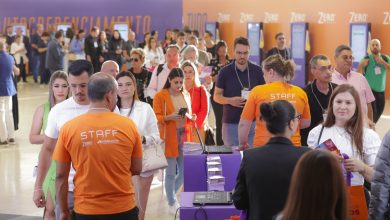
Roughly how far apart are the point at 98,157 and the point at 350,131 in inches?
63.0

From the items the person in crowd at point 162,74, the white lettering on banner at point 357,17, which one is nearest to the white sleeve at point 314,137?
the person in crowd at point 162,74

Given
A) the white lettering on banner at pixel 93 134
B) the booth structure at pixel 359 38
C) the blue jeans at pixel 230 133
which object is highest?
the booth structure at pixel 359 38

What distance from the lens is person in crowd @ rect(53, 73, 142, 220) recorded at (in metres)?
3.55

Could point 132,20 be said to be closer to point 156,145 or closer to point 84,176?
point 156,145

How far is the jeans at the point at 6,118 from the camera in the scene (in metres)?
10.2

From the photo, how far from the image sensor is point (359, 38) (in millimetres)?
16016

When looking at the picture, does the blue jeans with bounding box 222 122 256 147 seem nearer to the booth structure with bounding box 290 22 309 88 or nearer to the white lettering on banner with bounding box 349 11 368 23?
the white lettering on banner with bounding box 349 11 368 23

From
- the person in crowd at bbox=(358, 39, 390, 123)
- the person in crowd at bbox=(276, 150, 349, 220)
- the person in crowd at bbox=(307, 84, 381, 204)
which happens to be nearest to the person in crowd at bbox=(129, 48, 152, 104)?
the person in crowd at bbox=(358, 39, 390, 123)

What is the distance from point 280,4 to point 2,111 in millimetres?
9830

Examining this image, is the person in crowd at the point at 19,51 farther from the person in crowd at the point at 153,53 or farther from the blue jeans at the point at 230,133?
the blue jeans at the point at 230,133

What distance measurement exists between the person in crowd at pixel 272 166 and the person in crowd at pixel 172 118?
302 cm

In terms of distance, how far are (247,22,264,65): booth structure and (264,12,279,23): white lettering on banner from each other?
0.31 m

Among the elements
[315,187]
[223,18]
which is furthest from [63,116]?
[223,18]

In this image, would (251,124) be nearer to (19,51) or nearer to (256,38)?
(256,38)
